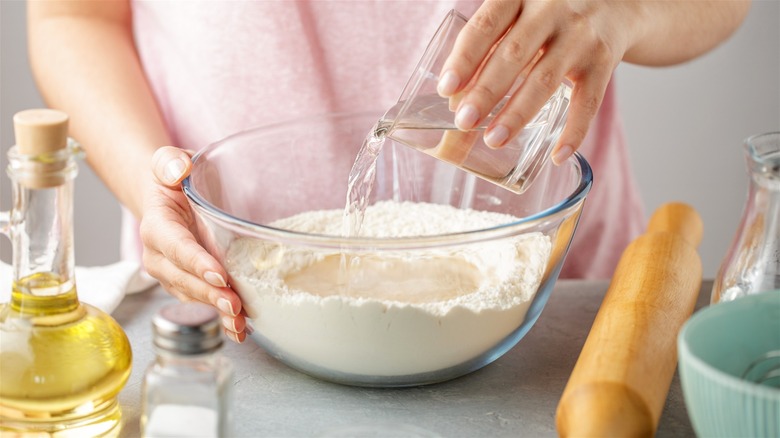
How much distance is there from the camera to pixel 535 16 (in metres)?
0.91

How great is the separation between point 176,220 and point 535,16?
44cm

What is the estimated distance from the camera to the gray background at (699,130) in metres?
2.51

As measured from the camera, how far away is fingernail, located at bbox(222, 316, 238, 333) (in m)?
0.95

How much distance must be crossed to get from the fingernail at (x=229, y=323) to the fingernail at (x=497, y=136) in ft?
1.03

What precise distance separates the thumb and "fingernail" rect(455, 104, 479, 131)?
1.03 feet

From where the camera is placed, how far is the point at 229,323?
0.96 metres

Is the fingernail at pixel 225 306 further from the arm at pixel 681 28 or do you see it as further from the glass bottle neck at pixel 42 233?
the arm at pixel 681 28

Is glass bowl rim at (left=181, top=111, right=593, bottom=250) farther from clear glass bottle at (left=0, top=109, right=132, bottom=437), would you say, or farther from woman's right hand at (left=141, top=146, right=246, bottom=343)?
clear glass bottle at (left=0, top=109, right=132, bottom=437)

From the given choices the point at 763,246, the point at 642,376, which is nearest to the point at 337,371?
the point at 642,376

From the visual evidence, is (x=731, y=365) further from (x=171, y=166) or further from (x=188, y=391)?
(x=171, y=166)

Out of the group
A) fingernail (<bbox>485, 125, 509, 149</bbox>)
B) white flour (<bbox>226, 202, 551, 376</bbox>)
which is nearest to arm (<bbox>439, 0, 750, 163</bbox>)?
fingernail (<bbox>485, 125, 509, 149</bbox>)

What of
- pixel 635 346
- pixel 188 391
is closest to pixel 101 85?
pixel 188 391

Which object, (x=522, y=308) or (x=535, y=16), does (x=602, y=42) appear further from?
(x=522, y=308)

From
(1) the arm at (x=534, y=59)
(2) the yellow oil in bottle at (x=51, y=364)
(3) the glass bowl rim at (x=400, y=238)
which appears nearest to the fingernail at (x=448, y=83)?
(1) the arm at (x=534, y=59)
